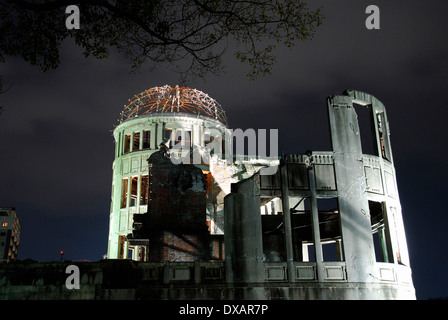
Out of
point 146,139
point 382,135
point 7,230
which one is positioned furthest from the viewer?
point 7,230

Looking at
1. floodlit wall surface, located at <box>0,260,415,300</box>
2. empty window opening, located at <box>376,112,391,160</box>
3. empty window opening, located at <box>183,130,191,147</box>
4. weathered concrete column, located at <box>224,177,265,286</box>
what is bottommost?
floodlit wall surface, located at <box>0,260,415,300</box>

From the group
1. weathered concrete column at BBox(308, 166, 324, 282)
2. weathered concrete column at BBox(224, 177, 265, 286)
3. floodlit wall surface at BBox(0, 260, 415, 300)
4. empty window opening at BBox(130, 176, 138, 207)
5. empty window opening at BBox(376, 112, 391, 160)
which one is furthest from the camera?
empty window opening at BBox(130, 176, 138, 207)

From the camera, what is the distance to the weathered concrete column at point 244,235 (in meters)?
16.5

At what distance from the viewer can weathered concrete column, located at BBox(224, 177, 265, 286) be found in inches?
649

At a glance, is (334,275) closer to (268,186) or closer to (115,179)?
(268,186)

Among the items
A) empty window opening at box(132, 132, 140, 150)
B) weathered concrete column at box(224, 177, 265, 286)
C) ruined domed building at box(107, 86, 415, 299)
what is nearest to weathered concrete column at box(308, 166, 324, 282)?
ruined domed building at box(107, 86, 415, 299)

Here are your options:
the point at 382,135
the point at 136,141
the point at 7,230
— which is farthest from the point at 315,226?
the point at 7,230

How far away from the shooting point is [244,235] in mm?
16906

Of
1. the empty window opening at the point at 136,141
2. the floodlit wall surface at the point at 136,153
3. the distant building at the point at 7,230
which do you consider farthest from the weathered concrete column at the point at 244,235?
the distant building at the point at 7,230

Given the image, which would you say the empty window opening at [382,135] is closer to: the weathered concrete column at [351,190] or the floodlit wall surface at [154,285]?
the weathered concrete column at [351,190]

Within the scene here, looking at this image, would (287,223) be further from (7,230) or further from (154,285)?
(7,230)

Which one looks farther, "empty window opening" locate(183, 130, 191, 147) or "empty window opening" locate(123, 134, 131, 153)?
"empty window opening" locate(123, 134, 131, 153)

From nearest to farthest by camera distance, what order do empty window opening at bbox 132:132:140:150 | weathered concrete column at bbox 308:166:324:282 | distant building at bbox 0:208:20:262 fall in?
weathered concrete column at bbox 308:166:324:282 → empty window opening at bbox 132:132:140:150 → distant building at bbox 0:208:20:262

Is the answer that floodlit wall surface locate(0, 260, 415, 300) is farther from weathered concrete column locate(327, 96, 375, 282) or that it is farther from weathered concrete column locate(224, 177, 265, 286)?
weathered concrete column locate(327, 96, 375, 282)
